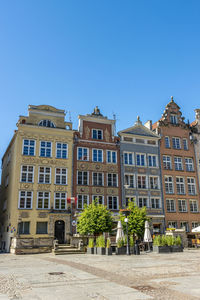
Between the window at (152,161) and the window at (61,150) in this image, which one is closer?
the window at (61,150)

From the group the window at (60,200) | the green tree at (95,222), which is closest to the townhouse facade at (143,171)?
the window at (60,200)

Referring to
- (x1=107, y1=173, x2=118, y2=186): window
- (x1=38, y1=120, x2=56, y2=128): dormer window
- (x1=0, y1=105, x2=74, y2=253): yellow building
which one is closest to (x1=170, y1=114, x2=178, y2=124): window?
(x1=107, y1=173, x2=118, y2=186): window

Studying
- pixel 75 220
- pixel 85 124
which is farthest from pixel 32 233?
pixel 85 124

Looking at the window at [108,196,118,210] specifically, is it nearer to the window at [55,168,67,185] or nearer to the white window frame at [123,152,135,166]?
the white window frame at [123,152,135,166]

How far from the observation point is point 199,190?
40.2 meters

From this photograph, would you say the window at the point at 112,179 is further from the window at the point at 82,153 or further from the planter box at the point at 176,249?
the planter box at the point at 176,249

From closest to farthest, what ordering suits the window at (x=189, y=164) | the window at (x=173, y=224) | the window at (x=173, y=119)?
1. the window at (x=173, y=224)
2. the window at (x=189, y=164)
3. the window at (x=173, y=119)

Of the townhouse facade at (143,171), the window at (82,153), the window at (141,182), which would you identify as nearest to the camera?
the window at (82,153)

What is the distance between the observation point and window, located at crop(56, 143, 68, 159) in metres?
34.7

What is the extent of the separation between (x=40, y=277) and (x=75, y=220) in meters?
22.0

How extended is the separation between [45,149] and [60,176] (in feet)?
12.1

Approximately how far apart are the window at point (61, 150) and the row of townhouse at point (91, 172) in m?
0.12

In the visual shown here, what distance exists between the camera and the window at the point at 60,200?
→ 108 ft

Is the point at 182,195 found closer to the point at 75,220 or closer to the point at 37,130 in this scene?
the point at 75,220
